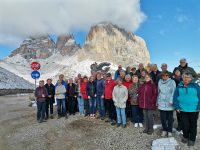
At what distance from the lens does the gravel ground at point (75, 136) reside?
7699 mm

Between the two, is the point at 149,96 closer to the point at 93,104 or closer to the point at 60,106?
the point at 93,104

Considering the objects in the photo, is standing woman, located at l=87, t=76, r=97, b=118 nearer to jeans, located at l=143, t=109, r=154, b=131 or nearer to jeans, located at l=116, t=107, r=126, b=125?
jeans, located at l=116, t=107, r=126, b=125

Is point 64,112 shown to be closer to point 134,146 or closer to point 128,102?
point 128,102

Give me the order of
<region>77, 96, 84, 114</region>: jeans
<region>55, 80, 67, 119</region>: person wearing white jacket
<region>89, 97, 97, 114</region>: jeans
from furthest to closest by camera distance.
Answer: <region>77, 96, 84, 114</region>: jeans → <region>55, 80, 67, 119</region>: person wearing white jacket → <region>89, 97, 97, 114</region>: jeans

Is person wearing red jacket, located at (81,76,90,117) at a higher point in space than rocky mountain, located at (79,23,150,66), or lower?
lower

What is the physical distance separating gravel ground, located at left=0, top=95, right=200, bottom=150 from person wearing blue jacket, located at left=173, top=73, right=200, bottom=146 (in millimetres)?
314

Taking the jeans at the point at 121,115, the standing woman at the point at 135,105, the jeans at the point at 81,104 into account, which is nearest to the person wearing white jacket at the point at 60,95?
the jeans at the point at 81,104

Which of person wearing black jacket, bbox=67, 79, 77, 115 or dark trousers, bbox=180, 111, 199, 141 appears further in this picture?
person wearing black jacket, bbox=67, 79, 77, 115

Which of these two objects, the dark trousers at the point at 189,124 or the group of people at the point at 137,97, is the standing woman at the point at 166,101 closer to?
the group of people at the point at 137,97

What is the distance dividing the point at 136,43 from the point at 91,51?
1142 inches

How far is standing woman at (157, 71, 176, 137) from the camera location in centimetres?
800

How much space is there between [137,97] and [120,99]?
617 mm

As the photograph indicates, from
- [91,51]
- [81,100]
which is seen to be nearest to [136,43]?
[91,51]

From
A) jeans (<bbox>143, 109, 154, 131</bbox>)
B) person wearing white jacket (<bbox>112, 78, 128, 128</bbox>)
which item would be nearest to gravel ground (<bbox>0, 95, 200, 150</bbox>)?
jeans (<bbox>143, 109, 154, 131</bbox>)
